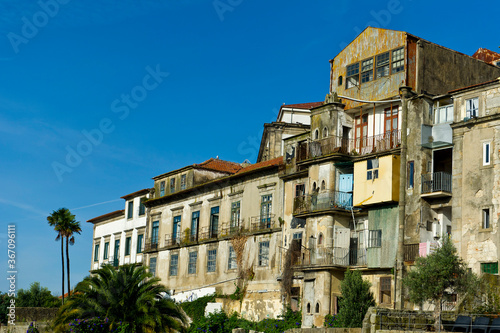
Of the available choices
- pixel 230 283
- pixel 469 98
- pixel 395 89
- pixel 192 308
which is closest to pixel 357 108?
pixel 395 89

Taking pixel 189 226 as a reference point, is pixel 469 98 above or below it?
above

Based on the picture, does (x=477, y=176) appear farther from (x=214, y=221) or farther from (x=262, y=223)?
(x=214, y=221)

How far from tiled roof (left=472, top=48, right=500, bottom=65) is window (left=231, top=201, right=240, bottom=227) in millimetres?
21749

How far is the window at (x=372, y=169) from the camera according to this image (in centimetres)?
3825

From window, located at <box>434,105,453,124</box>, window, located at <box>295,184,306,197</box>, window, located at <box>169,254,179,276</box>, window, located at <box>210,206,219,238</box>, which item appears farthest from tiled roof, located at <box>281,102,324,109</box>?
window, located at <box>434,105,453,124</box>

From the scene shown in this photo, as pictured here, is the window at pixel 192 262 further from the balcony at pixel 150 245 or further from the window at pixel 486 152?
the window at pixel 486 152

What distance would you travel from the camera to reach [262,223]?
153 feet

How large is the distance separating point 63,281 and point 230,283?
2486 cm

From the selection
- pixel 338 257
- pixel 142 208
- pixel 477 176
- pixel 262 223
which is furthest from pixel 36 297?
pixel 477 176

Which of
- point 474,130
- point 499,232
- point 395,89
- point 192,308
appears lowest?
point 192,308

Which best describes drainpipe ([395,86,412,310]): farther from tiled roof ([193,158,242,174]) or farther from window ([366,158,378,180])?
tiled roof ([193,158,242,174])

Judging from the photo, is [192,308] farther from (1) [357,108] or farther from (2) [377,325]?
(2) [377,325]

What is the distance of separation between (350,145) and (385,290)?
8883mm

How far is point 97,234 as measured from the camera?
230 feet
